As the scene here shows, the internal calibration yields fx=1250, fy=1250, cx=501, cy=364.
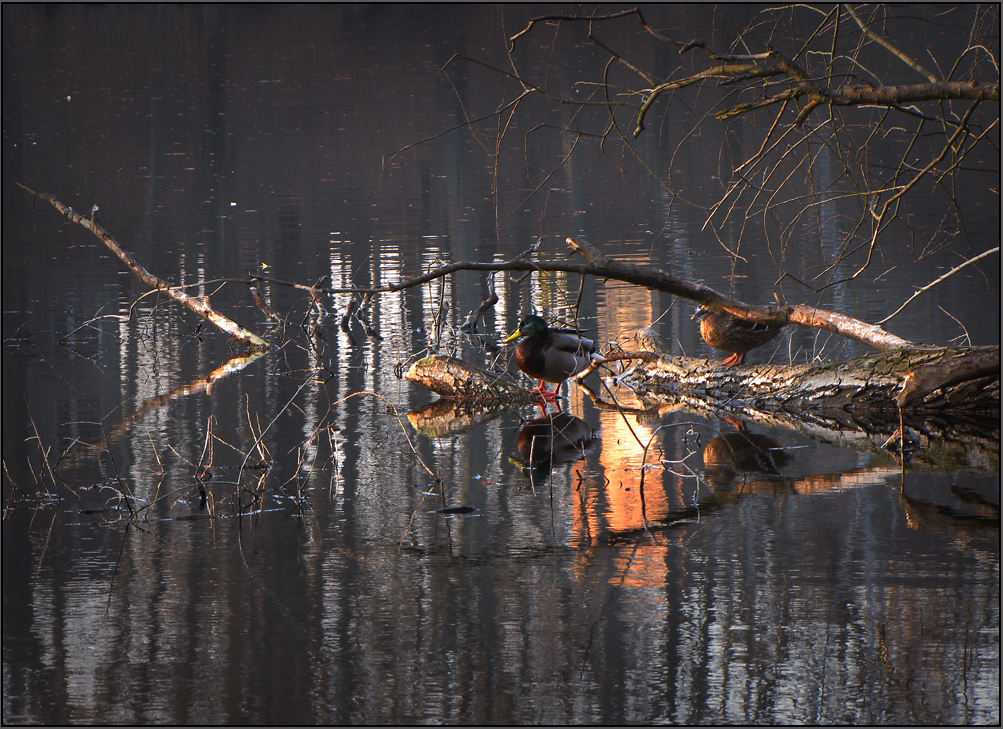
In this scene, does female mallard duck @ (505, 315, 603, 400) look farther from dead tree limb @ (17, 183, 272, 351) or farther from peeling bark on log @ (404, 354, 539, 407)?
dead tree limb @ (17, 183, 272, 351)

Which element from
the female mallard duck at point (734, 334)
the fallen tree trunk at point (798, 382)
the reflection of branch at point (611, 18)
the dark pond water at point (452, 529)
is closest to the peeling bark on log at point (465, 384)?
the fallen tree trunk at point (798, 382)

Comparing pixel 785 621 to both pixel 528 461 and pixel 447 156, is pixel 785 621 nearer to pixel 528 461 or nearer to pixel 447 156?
pixel 528 461

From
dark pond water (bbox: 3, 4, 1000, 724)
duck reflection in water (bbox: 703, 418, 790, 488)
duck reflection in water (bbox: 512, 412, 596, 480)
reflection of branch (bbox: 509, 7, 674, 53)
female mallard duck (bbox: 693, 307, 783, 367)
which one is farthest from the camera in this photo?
female mallard duck (bbox: 693, 307, 783, 367)

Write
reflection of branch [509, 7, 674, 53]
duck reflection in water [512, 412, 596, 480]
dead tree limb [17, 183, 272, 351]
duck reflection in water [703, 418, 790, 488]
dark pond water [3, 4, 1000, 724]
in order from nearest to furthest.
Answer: dark pond water [3, 4, 1000, 724]
reflection of branch [509, 7, 674, 53]
duck reflection in water [703, 418, 790, 488]
duck reflection in water [512, 412, 596, 480]
dead tree limb [17, 183, 272, 351]

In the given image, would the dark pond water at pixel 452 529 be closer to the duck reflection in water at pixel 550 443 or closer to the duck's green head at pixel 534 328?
the duck reflection in water at pixel 550 443

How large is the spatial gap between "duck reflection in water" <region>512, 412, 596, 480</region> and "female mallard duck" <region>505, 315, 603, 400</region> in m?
0.51

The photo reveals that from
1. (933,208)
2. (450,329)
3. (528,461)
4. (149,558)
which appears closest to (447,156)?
(933,208)

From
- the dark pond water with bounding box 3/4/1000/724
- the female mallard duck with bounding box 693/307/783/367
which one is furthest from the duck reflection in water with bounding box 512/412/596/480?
the female mallard duck with bounding box 693/307/783/367

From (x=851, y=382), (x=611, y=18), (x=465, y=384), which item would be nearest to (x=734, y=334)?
(x=851, y=382)

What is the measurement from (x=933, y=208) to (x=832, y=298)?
674 cm

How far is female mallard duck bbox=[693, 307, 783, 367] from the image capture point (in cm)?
888

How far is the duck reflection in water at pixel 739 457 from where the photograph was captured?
6.52m

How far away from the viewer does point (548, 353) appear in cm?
848

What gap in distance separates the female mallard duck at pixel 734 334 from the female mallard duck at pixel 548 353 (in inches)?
41.8
